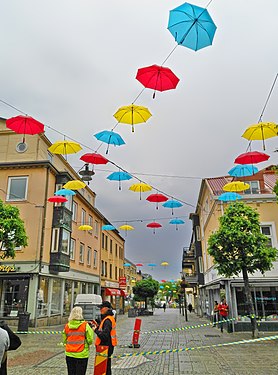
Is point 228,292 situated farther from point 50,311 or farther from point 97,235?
point 97,235

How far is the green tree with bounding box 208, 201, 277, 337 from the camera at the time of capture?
16.2m

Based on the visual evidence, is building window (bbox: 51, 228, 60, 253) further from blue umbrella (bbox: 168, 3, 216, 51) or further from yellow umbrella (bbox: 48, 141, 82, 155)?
blue umbrella (bbox: 168, 3, 216, 51)

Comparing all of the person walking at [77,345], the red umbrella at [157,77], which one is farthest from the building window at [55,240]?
the person walking at [77,345]

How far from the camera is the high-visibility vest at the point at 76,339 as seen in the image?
19.0 feet

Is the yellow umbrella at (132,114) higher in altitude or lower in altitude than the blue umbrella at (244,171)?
higher

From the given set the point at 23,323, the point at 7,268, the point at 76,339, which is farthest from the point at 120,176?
the point at 23,323

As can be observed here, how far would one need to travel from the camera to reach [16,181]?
23359 millimetres

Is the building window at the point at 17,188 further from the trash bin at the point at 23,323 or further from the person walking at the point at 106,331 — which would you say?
the person walking at the point at 106,331

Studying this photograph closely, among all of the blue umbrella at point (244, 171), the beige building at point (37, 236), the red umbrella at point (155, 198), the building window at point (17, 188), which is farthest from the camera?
the building window at point (17, 188)

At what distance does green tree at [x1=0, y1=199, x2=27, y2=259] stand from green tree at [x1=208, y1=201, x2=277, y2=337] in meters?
9.24

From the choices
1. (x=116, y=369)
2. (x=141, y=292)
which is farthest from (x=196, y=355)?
(x=141, y=292)

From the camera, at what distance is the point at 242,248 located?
16.3 m

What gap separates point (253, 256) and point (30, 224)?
13.8 m

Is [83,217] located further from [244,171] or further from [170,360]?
[170,360]
